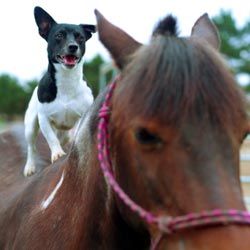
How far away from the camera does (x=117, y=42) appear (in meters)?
2.35

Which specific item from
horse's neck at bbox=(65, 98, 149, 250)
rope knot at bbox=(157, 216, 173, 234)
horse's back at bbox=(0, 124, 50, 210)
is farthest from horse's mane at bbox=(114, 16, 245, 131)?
horse's back at bbox=(0, 124, 50, 210)

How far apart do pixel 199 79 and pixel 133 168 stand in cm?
39

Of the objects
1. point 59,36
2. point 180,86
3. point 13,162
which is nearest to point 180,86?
point 180,86

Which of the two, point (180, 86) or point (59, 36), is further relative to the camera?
point (59, 36)

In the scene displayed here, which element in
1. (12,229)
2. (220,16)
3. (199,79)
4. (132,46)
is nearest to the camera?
(199,79)

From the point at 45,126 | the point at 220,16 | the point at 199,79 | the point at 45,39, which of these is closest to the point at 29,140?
the point at 45,126

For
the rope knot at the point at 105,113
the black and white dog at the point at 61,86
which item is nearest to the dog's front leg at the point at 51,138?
the black and white dog at the point at 61,86

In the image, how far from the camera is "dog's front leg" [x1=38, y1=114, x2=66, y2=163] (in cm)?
376

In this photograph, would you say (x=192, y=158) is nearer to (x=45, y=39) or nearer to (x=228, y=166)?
(x=228, y=166)

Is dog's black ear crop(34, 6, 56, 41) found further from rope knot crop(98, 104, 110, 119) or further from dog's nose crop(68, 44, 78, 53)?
rope knot crop(98, 104, 110, 119)

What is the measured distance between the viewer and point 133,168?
82.0 inches

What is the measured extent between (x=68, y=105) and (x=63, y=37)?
50cm

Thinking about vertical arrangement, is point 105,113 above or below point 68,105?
above

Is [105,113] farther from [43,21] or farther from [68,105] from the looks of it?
[43,21]
